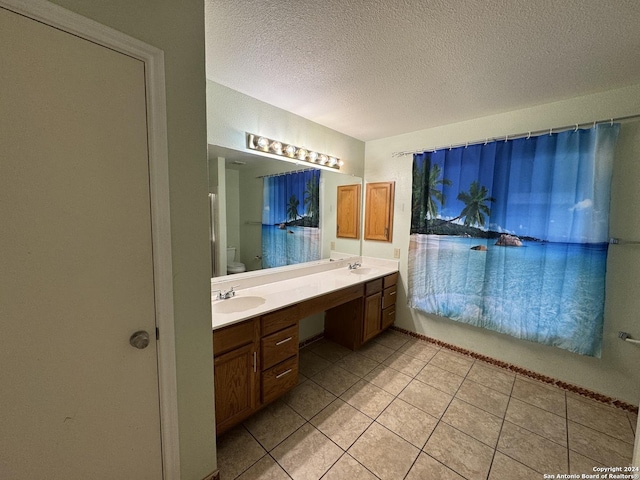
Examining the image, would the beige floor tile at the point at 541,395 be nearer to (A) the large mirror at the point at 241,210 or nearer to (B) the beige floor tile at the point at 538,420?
(B) the beige floor tile at the point at 538,420

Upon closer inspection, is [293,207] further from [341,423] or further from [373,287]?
[341,423]

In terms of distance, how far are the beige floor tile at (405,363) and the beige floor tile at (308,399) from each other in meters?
0.74

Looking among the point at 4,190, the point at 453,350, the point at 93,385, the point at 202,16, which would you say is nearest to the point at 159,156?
the point at 4,190

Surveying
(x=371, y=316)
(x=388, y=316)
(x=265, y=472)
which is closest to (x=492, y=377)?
(x=388, y=316)

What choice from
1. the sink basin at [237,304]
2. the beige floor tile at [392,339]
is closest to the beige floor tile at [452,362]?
the beige floor tile at [392,339]

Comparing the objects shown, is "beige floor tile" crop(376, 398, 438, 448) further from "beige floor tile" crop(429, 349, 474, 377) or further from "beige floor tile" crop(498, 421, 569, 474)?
"beige floor tile" crop(429, 349, 474, 377)

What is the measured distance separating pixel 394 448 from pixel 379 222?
6.96ft

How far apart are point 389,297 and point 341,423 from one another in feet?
4.75

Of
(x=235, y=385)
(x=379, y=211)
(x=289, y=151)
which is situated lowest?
(x=235, y=385)

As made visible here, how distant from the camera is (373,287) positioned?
255 cm

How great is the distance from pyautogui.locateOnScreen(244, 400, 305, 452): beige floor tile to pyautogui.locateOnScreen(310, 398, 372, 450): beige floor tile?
0.47 feet

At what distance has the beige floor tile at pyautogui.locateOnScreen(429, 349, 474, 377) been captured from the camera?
2.28 m

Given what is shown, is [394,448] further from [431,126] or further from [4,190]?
[431,126]

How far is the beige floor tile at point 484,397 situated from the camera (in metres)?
1.83
